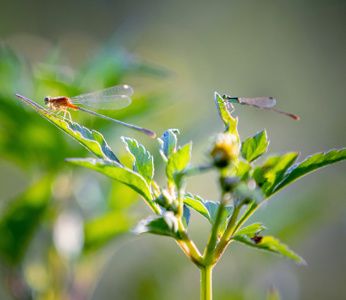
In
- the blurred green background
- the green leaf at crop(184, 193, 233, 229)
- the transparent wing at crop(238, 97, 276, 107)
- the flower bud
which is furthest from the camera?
the blurred green background

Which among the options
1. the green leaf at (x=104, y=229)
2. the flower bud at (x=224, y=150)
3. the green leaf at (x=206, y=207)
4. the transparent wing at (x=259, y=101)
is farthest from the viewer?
the green leaf at (x=104, y=229)

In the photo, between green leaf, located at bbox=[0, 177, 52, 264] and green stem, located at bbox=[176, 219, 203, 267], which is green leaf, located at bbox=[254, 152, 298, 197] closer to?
green stem, located at bbox=[176, 219, 203, 267]

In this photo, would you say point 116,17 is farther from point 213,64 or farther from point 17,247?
point 17,247

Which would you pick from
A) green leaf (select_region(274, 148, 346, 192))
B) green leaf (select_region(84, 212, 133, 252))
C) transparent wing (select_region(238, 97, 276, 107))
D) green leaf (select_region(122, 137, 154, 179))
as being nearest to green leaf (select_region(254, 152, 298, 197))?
green leaf (select_region(274, 148, 346, 192))

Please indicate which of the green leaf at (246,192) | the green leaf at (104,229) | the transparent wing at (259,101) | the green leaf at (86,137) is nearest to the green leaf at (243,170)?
the green leaf at (246,192)

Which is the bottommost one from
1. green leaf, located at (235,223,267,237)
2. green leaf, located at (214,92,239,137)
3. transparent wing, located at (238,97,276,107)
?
green leaf, located at (235,223,267,237)

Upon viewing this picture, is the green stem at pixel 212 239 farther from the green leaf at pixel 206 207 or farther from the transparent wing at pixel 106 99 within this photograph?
the transparent wing at pixel 106 99
